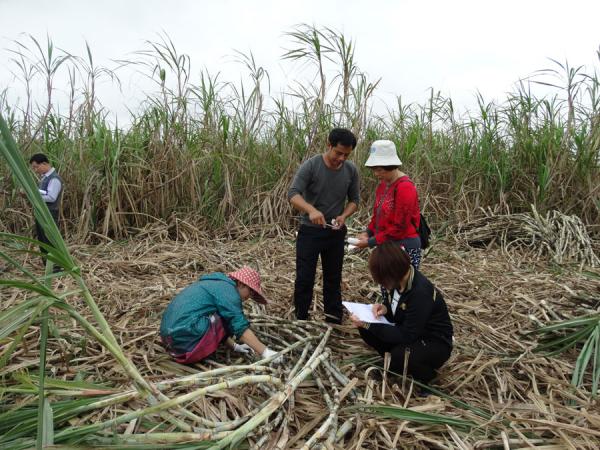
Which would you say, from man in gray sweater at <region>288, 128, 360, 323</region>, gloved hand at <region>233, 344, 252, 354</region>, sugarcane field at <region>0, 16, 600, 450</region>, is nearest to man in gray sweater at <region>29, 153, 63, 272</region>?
sugarcane field at <region>0, 16, 600, 450</region>

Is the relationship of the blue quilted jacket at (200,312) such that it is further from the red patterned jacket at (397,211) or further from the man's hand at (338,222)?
the red patterned jacket at (397,211)

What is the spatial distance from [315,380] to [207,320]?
1.87 feet

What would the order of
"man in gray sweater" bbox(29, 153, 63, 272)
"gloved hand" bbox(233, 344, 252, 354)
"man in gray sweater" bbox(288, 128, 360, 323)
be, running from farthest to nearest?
"man in gray sweater" bbox(29, 153, 63, 272) → "man in gray sweater" bbox(288, 128, 360, 323) → "gloved hand" bbox(233, 344, 252, 354)

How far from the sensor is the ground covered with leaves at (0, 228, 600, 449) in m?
1.48

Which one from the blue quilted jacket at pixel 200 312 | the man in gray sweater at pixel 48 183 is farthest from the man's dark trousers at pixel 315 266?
the man in gray sweater at pixel 48 183

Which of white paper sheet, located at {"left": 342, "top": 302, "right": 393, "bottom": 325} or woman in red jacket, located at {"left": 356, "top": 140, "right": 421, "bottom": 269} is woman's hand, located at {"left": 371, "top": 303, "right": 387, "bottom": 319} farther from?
woman in red jacket, located at {"left": 356, "top": 140, "right": 421, "bottom": 269}

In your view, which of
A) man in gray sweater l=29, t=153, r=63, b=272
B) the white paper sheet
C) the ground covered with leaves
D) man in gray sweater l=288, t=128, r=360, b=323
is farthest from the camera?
man in gray sweater l=29, t=153, r=63, b=272

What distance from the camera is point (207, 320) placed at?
2.17 meters

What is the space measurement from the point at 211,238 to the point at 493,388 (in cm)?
342

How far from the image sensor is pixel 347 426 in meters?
1.66

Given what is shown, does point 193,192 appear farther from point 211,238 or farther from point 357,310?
point 357,310

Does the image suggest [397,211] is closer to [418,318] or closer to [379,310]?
[379,310]

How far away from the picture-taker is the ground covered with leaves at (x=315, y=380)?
4.87 ft

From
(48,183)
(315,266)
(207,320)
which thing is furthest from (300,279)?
(48,183)
